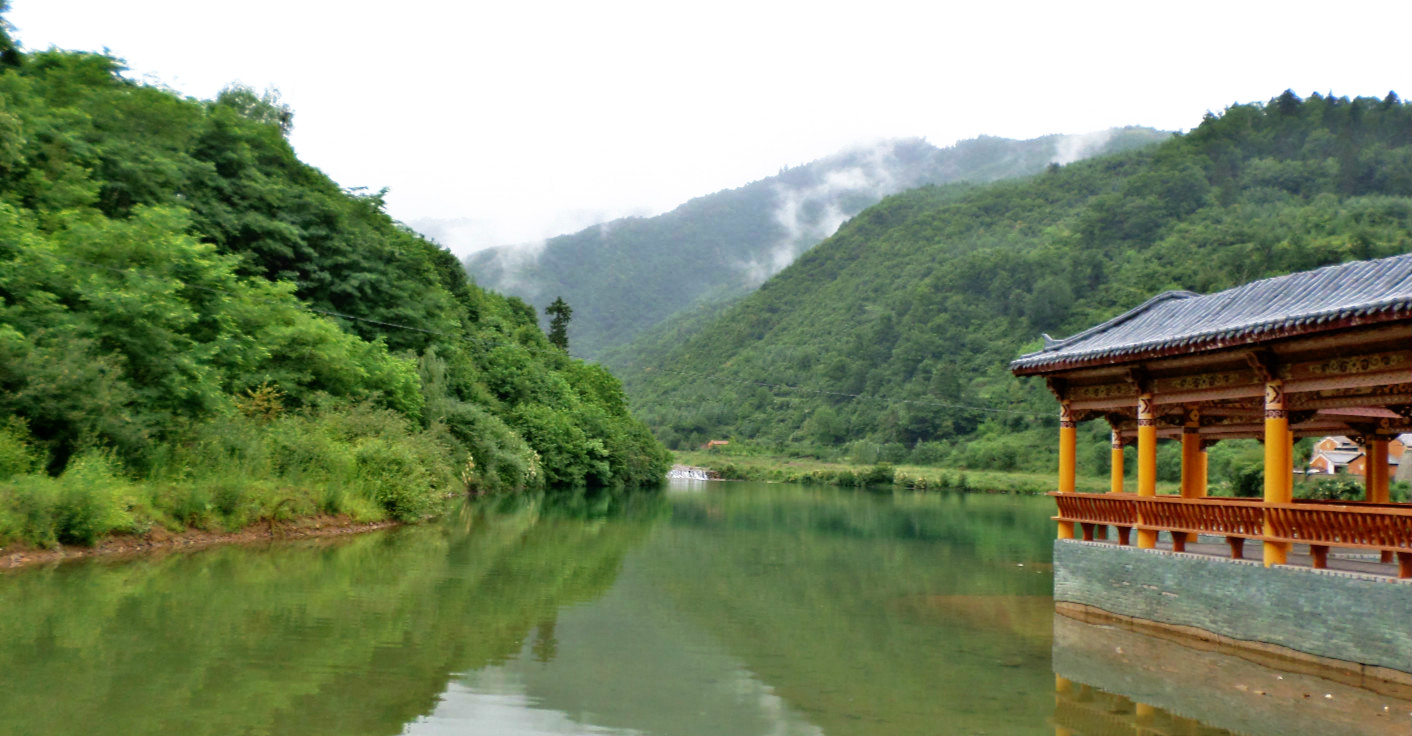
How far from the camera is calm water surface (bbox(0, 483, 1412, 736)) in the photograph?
294 inches

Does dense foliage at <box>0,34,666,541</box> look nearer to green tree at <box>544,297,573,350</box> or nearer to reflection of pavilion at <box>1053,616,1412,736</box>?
reflection of pavilion at <box>1053,616,1412,736</box>

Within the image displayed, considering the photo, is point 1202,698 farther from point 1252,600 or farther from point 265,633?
point 265,633

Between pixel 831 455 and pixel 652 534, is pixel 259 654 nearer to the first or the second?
pixel 652 534

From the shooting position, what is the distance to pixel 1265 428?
11.8 m

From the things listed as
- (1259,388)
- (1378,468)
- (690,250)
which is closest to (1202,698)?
(1259,388)

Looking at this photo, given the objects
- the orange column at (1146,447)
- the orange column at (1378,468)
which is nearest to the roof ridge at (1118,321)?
the orange column at (1146,447)

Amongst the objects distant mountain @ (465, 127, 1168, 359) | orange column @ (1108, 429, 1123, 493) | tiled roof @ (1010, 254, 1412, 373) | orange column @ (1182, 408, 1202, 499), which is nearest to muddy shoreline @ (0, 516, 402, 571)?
tiled roof @ (1010, 254, 1412, 373)

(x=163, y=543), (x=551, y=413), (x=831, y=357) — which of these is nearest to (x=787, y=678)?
(x=163, y=543)

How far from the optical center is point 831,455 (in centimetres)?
7881

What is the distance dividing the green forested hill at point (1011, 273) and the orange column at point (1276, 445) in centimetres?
5314

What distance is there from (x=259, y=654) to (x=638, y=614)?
4.71 m

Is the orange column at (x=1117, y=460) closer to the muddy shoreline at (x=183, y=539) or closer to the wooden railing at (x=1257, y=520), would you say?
the wooden railing at (x=1257, y=520)

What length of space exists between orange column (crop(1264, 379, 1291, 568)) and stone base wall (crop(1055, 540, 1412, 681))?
726 millimetres

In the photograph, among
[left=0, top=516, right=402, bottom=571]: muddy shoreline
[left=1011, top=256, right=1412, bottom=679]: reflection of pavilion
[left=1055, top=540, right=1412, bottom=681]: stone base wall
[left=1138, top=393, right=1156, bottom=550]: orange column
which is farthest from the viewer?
[left=0, top=516, right=402, bottom=571]: muddy shoreline
